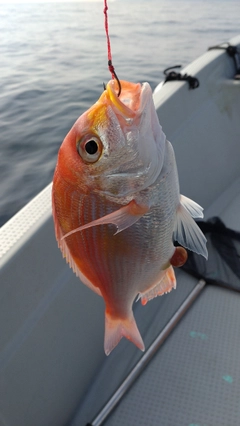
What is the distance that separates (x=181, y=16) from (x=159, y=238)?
14.5m

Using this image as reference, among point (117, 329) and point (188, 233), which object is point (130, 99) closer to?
point (188, 233)

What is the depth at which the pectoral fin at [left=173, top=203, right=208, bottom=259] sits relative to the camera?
0.96 meters

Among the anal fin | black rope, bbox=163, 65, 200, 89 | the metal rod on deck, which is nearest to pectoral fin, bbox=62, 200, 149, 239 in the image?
the anal fin

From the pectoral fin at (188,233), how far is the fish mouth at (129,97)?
0.91ft

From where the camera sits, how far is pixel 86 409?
68.0 inches

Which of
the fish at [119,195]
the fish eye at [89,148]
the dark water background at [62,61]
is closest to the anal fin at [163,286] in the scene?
the fish at [119,195]

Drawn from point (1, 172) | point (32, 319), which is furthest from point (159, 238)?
point (1, 172)

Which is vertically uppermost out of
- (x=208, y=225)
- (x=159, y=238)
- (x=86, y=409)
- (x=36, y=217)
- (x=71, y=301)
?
(x=159, y=238)

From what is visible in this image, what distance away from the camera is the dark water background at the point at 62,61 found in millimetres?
4262

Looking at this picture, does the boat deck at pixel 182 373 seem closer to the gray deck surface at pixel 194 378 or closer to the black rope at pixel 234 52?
the gray deck surface at pixel 194 378

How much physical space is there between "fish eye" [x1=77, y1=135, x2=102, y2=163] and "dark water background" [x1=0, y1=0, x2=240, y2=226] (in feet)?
8.72

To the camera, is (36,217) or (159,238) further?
(36,217)

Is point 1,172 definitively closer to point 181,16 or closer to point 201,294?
point 201,294

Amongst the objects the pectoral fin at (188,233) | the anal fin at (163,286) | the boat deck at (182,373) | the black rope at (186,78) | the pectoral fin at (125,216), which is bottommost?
the boat deck at (182,373)
